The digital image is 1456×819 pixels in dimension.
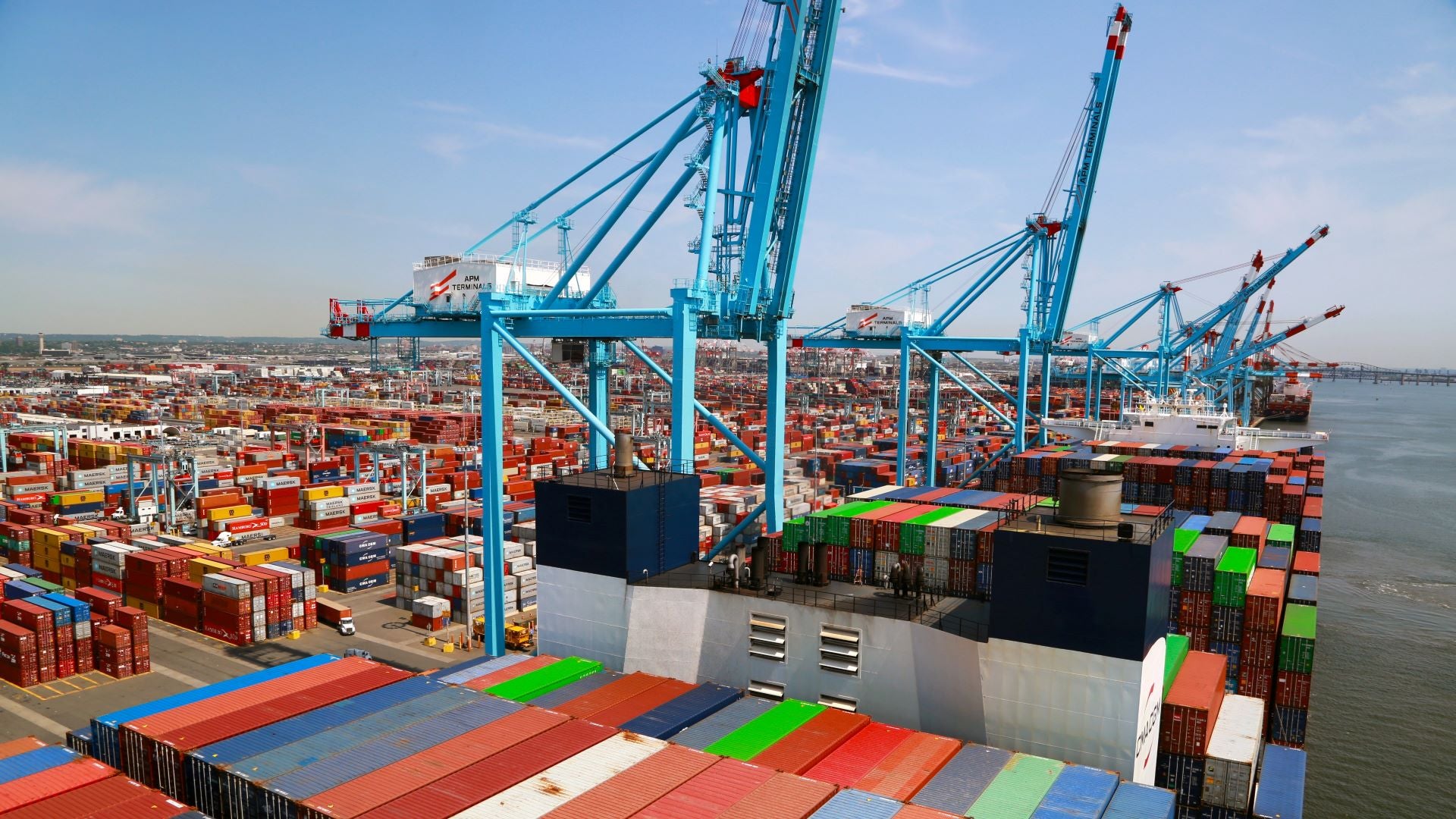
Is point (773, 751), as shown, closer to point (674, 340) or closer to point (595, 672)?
point (595, 672)

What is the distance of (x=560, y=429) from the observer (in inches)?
3644

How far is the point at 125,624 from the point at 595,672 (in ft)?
75.2

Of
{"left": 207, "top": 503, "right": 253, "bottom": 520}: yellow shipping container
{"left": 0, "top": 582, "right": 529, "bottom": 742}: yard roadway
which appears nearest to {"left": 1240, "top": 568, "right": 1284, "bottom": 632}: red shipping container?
{"left": 0, "top": 582, "right": 529, "bottom": 742}: yard roadway

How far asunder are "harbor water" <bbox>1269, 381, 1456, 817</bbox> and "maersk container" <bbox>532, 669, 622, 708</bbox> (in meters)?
17.9

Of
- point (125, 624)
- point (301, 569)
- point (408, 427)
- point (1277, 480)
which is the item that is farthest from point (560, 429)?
point (1277, 480)

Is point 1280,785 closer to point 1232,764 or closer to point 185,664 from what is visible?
point 1232,764

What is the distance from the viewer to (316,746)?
1165 centimetres

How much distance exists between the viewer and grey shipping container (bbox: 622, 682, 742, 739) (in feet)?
42.2

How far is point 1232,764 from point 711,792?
32.1 feet

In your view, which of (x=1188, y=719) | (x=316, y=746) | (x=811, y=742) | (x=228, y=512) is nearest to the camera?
(x=316, y=746)

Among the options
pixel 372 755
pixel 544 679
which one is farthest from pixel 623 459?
pixel 372 755

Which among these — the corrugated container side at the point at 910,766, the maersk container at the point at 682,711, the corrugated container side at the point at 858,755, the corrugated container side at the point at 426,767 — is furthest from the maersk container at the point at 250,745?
the corrugated container side at the point at 910,766

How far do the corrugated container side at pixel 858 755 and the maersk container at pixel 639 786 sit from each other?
5.26 ft

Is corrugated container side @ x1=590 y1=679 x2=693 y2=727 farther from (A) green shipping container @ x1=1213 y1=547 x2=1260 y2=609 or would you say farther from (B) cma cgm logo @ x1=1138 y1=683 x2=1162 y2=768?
(A) green shipping container @ x1=1213 y1=547 x2=1260 y2=609
